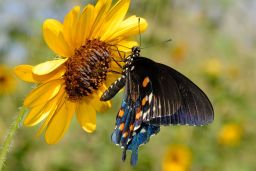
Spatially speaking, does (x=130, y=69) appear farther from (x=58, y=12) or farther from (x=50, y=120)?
(x=58, y=12)

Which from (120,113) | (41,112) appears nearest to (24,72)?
(41,112)

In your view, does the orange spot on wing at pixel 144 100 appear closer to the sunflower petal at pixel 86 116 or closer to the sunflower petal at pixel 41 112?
the sunflower petal at pixel 86 116

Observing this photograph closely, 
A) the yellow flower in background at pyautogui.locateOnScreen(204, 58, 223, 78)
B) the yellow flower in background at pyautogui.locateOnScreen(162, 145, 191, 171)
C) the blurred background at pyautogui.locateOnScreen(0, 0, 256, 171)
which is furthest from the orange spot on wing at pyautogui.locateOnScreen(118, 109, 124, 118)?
the yellow flower in background at pyautogui.locateOnScreen(204, 58, 223, 78)

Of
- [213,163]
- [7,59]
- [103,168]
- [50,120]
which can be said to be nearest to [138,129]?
[50,120]

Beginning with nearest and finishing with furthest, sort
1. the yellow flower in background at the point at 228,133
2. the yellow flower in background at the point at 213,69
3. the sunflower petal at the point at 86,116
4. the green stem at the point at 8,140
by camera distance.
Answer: the green stem at the point at 8,140
the sunflower petal at the point at 86,116
the yellow flower in background at the point at 228,133
the yellow flower in background at the point at 213,69

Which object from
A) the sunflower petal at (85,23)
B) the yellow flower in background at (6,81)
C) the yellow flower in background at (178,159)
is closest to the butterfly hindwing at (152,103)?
the sunflower petal at (85,23)
